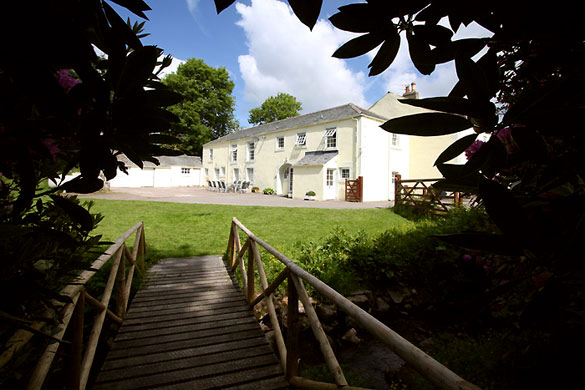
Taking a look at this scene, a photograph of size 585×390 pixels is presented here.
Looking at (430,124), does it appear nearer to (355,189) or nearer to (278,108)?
(355,189)

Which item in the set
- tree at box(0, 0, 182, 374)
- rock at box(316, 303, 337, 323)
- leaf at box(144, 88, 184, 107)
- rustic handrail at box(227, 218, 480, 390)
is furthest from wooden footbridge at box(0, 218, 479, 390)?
rock at box(316, 303, 337, 323)

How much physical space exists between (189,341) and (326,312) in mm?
2489

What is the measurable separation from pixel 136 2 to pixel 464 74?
2.39 ft

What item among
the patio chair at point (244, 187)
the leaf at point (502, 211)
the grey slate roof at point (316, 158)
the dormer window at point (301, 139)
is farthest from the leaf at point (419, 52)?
the patio chair at point (244, 187)

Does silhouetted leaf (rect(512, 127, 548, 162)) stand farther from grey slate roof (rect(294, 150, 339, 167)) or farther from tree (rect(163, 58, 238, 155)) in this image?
tree (rect(163, 58, 238, 155))

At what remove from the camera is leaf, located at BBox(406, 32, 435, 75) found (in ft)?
2.99

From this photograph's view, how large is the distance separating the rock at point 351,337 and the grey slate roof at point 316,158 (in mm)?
12574

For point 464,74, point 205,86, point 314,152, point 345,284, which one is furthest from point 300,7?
point 205,86

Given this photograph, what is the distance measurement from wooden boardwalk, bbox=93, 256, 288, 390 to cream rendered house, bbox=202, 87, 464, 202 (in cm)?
1302

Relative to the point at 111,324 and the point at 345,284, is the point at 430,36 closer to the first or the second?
the point at 111,324

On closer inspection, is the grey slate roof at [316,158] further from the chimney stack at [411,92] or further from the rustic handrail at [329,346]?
the rustic handrail at [329,346]

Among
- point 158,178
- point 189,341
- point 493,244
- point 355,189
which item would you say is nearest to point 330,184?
point 355,189

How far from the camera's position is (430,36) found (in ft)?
2.95

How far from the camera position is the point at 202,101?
32.7 meters
